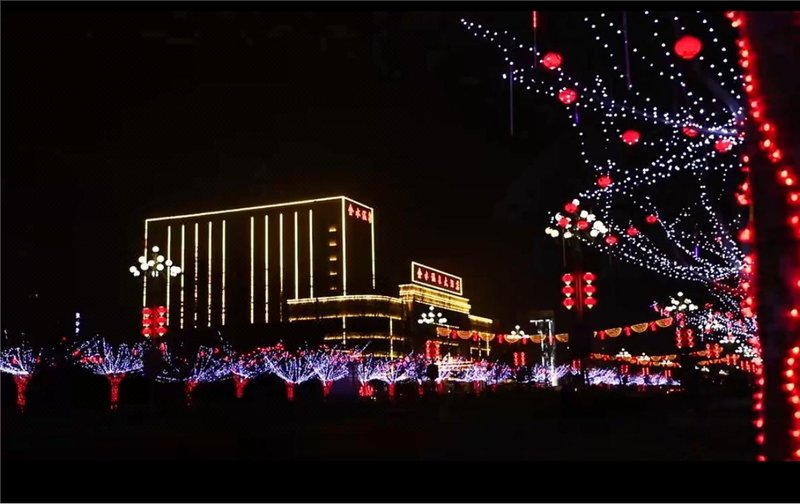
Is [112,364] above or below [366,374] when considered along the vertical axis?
above

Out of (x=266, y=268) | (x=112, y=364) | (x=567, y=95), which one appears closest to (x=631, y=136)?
(x=567, y=95)

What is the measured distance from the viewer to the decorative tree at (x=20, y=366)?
84.9 ft

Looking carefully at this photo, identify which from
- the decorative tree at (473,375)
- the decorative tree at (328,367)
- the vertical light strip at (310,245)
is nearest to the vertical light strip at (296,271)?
the vertical light strip at (310,245)

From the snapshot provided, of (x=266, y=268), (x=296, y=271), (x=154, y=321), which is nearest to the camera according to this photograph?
(x=154, y=321)

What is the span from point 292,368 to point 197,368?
4948mm

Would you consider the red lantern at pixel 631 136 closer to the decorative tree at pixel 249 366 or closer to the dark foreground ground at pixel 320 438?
the dark foreground ground at pixel 320 438

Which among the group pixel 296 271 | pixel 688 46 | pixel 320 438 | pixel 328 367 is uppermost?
pixel 296 271

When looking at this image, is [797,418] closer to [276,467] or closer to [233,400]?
[276,467]

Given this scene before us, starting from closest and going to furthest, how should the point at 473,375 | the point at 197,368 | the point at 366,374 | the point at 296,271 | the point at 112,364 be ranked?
the point at 112,364
the point at 197,368
the point at 366,374
the point at 473,375
the point at 296,271

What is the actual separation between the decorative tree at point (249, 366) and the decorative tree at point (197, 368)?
0.39 meters

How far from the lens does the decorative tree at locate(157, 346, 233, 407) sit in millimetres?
28531

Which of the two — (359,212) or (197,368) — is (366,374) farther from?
(359,212)

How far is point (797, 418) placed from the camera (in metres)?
6.40

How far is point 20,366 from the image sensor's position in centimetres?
2673
